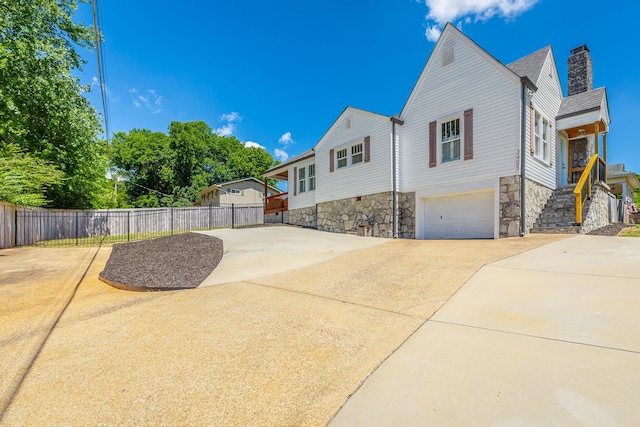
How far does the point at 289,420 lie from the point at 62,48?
20843mm

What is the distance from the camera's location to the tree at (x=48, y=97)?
1290 cm

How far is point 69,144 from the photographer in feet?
51.9

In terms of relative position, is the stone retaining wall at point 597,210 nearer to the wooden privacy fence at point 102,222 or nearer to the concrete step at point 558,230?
the concrete step at point 558,230

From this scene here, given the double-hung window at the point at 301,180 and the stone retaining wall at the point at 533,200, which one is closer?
the stone retaining wall at the point at 533,200

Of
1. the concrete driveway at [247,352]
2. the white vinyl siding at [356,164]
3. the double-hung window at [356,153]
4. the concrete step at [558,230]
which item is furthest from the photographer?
the double-hung window at [356,153]

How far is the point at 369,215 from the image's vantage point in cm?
1341

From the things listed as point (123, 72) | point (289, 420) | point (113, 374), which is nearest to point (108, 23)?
point (123, 72)

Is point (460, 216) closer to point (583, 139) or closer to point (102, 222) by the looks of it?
point (583, 139)

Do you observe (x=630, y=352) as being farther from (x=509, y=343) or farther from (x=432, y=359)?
(x=432, y=359)

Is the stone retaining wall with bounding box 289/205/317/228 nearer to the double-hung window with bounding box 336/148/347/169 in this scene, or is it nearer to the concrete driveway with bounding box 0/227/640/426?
the double-hung window with bounding box 336/148/347/169

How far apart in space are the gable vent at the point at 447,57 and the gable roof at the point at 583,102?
5.16m

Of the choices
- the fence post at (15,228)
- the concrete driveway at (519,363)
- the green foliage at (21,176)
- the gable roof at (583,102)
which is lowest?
the concrete driveway at (519,363)

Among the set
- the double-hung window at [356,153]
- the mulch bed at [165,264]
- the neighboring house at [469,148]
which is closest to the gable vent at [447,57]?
the neighboring house at [469,148]

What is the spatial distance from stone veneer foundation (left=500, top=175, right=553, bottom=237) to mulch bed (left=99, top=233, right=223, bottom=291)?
9.20m
